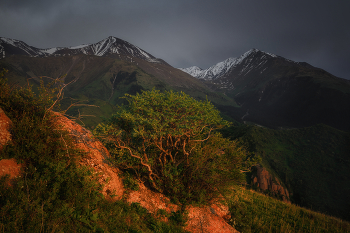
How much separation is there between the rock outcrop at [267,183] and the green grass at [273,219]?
1088 inches

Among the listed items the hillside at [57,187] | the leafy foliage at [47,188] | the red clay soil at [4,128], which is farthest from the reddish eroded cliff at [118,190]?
the red clay soil at [4,128]

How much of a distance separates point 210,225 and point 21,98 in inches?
384

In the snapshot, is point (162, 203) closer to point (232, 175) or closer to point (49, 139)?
point (232, 175)

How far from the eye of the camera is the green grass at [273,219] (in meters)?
9.34

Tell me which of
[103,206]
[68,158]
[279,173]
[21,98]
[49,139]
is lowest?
[279,173]

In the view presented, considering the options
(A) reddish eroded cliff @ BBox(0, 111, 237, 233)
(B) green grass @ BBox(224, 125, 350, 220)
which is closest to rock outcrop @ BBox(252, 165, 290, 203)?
(B) green grass @ BBox(224, 125, 350, 220)

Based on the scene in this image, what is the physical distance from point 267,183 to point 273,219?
3255cm

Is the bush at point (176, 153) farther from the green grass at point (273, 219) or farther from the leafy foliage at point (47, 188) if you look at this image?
the green grass at point (273, 219)

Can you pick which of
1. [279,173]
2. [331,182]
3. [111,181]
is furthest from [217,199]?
[331,182]

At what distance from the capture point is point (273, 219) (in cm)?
1079

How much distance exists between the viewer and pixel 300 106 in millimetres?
178375

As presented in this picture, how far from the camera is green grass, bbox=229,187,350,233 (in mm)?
9336

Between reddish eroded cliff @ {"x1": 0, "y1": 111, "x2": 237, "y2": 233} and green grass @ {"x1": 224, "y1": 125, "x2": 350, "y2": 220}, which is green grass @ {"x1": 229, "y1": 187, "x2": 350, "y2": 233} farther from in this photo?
green grass @ {"x1": 224, "y1": 125, "x2": 350, "y2": 220}

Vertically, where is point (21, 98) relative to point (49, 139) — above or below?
above
